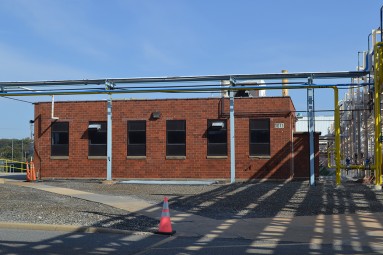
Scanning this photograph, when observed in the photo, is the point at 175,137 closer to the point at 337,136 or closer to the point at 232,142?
the point at 232,142

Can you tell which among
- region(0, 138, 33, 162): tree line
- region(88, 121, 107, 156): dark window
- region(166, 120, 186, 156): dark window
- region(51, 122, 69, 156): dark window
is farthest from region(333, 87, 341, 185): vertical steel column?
region(0, 138, 33, 162): tree line

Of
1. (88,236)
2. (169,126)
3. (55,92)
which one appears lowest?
(88,236)

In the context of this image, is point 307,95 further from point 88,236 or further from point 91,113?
point 88,236

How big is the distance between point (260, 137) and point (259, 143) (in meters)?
0.33

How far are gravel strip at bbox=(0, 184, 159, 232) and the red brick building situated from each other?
10394 millimetres

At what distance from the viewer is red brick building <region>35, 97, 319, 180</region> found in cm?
2641

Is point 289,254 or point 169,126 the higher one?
point 169,126

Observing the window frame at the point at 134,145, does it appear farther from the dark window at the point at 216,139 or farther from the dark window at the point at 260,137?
the dark window at the point at 260,137

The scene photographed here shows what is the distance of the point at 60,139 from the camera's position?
93.5ft

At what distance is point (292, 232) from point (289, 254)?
7.37 ft

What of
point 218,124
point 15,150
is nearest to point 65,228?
point 218,124

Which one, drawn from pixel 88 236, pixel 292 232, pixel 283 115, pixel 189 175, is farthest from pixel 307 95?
pixel 88 236

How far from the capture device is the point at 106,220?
1209 centimetres

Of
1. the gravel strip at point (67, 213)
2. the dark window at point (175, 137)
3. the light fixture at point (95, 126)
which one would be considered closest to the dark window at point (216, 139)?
the dark window at point (175, 137)
